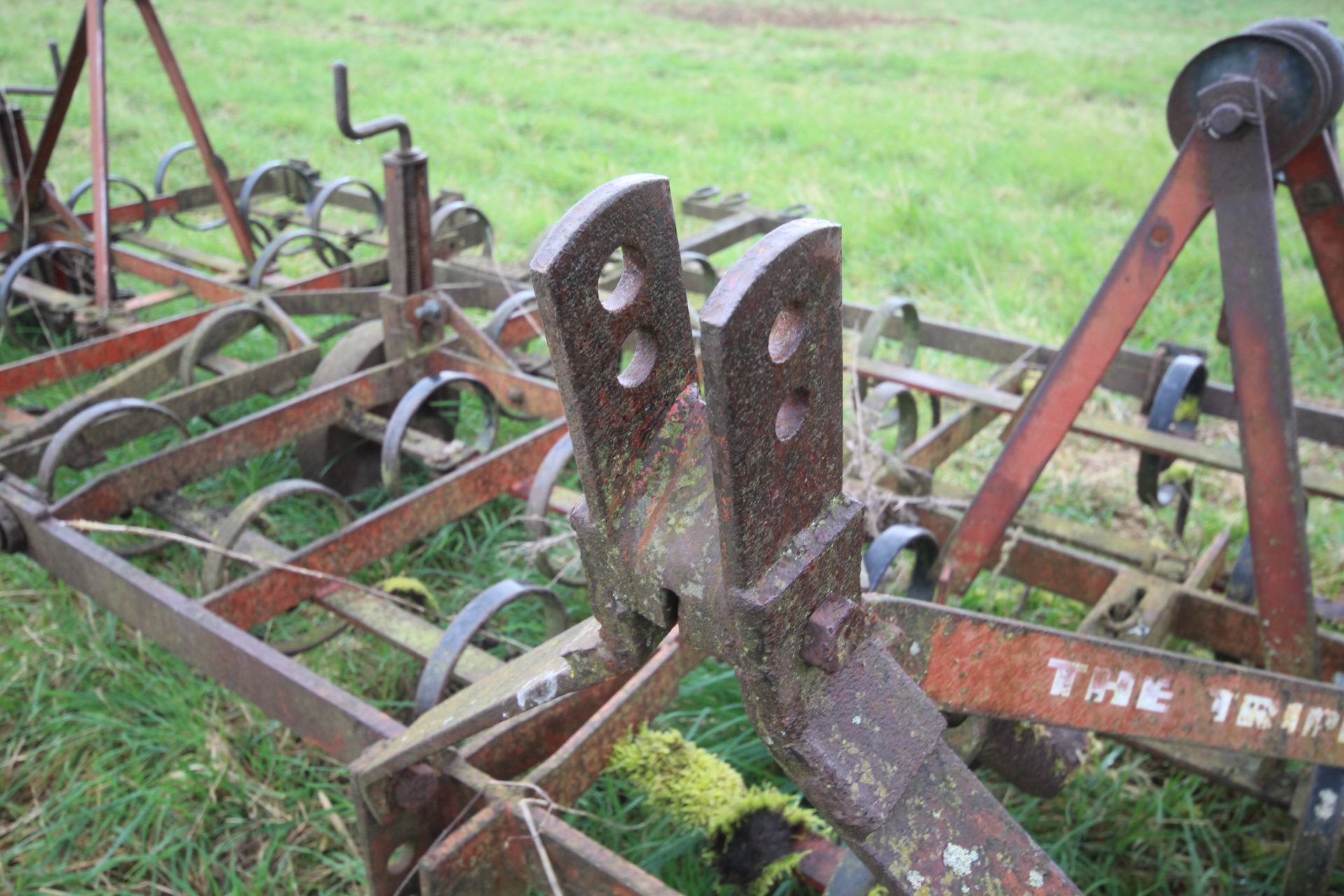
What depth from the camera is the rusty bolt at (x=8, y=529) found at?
2.40 metres

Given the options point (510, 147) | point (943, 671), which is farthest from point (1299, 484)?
point (510, 147)

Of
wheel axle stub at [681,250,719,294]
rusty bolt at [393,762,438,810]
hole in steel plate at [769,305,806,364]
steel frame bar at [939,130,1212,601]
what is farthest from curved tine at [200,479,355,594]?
hole in steel plate at [769,305,806,364]

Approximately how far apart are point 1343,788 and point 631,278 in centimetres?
192

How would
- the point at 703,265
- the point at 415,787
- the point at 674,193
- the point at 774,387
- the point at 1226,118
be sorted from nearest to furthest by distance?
the point at 774,387 < the point at 415,787 < the point at 1226,118 < the point at 703,265 < the point at 674,193

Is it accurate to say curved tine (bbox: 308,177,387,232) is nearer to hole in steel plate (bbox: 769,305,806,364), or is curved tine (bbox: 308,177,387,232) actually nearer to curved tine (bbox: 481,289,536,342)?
curved tine (bbox: 481,289,536,342)

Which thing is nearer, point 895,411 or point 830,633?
point 830,633

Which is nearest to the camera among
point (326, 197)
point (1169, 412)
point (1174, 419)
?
point (1169, 412)

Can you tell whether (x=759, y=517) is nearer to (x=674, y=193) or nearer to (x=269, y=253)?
(x=269, y=253)

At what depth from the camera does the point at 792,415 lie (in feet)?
2.67

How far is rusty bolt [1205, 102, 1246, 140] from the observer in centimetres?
185

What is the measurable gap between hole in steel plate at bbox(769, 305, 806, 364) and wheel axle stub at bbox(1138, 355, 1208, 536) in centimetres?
243

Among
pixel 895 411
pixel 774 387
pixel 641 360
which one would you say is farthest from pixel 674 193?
pixel 774 387

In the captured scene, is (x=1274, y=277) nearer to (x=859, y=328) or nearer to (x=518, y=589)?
(x=518, y=589)

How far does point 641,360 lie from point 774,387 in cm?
14
